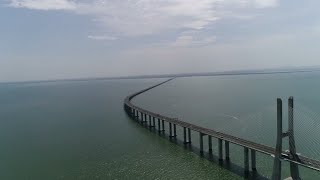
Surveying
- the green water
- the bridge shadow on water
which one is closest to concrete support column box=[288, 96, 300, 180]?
the bridge shadow on water

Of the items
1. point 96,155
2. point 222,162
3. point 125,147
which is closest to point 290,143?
point 222,162

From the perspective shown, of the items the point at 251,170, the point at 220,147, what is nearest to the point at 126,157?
the point at 220,147

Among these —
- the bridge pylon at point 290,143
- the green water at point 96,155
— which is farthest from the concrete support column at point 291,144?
the green water at point 96,155

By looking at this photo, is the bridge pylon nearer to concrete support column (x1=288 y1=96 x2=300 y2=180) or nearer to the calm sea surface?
concrete support column (x1=288 y1=96 x2=300 y2=180)

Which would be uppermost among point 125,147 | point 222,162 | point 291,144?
point 291,144

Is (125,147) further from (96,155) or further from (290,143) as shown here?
(290,143)

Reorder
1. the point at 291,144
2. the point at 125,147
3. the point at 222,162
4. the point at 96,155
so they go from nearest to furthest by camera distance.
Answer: the point at 291,144 < the point at 222,162 < the point at 96,155 < the point at 125,147

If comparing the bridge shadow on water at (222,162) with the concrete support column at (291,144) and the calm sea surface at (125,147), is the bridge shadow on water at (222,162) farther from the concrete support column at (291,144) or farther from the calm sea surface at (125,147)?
the concrete support column at (291,144)

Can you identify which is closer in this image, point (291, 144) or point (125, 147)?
point (291, 144)

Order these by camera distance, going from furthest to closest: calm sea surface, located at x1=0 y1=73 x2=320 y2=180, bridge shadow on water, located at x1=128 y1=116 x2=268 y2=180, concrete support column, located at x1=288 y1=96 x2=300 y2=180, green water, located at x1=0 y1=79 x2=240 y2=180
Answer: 1. calm sea surface, located at x1=0 y1=73 x2=320 y2=180
2. green water, located at x1=0 y1=79 x2=240 y2=180
3. bridge shadow on water, located at x1=128 y1=116 x2=268 y2=180
4. concrete support column, located at x1=288 y1=96 x2=300 y2=180

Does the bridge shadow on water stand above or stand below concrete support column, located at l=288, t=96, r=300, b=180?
below

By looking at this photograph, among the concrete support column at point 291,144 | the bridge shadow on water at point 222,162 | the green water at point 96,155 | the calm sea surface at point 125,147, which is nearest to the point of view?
the concrete support column at point 291,144
